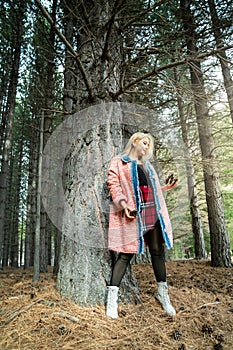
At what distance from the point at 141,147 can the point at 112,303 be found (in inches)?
56.3

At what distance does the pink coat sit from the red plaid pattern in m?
0.05

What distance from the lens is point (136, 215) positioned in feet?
7.03

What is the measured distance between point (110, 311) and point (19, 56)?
26.7 feet

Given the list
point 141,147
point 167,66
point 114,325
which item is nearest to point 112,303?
point 114,325

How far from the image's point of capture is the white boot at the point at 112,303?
1.92 meters

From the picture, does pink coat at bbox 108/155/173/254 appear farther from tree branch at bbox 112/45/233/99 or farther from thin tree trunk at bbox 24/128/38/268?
thin tree trunk at bbox 24/128/38/268

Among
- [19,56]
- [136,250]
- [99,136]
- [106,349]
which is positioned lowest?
[106,349]

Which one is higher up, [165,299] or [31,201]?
[31,201]

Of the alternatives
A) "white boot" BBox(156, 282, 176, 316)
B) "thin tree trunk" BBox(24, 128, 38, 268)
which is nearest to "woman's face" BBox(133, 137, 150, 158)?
"white boot" BBox(156, 282, 176, 316)

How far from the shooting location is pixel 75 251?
2291mm

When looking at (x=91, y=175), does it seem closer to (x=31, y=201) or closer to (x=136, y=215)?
(x=136, y=215)

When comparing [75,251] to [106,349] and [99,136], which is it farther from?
[99,136]

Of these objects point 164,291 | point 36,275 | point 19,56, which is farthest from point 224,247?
point 19,56

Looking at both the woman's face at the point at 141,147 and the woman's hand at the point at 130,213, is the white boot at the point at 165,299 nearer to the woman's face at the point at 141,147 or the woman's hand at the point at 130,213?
the woman's hand at the point at 130,213
